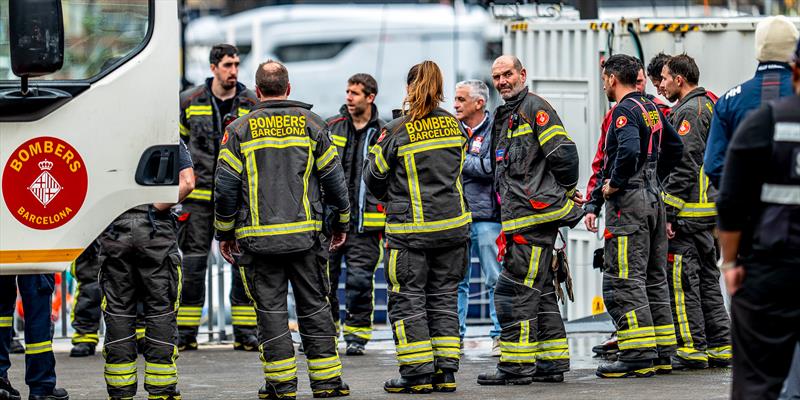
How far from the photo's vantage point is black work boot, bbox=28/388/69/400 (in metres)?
8.66

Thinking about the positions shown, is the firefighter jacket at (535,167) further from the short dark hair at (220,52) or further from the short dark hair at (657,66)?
the short dark hair at (220,52)

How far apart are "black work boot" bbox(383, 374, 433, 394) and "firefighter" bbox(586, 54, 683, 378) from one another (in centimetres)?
123

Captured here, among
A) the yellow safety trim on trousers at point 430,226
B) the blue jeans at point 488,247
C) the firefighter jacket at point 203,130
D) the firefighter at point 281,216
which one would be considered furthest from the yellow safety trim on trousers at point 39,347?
the blue jeans at point 488,247

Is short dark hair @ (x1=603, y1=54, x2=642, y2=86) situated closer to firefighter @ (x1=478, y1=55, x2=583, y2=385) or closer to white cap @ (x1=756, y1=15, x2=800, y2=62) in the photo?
firefighter @ (x1=478, y1=55, x2=583, y2=385)

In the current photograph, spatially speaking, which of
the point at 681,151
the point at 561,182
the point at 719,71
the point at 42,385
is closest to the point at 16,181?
the point at 42,385

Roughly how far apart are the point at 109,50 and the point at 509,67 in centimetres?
281

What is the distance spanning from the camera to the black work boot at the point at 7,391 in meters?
8.83

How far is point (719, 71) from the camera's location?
11195mm

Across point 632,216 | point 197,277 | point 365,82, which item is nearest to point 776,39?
point 632,216

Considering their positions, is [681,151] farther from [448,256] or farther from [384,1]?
[384,1]

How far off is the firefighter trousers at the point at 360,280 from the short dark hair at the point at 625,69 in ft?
8.24

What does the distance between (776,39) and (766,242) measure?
74.0 inches

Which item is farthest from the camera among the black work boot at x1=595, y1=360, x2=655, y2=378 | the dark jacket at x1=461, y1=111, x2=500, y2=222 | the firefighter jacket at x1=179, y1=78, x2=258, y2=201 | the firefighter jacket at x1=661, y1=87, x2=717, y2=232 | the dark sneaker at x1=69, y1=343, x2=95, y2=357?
the dark sneaker at x1=69, y1=343, x2=95, y2=357

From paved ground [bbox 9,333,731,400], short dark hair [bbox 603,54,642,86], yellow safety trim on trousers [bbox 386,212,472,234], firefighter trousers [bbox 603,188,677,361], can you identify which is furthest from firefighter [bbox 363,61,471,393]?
short dark hair [bbox 603,54,642,86]
